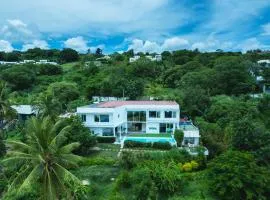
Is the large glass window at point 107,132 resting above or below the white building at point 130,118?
below

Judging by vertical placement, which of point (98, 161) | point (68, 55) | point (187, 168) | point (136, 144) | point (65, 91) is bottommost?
point (187, 168)

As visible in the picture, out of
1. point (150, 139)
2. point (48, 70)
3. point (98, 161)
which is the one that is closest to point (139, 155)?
point (98, 161)

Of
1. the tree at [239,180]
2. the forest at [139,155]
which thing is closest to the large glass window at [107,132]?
the forest at [139,155]

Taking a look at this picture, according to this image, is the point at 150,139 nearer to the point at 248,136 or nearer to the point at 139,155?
the point at 139,155

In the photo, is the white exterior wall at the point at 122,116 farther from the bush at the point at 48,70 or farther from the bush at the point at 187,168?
the bush at the point at 48,70

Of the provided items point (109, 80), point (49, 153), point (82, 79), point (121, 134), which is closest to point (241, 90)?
point (109, 80)

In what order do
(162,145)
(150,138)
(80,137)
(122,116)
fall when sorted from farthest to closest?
(122,116)
(150,138)
(162,145)
(80,137)

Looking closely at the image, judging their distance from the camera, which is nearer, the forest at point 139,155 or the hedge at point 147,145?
the forest at point 139,155
